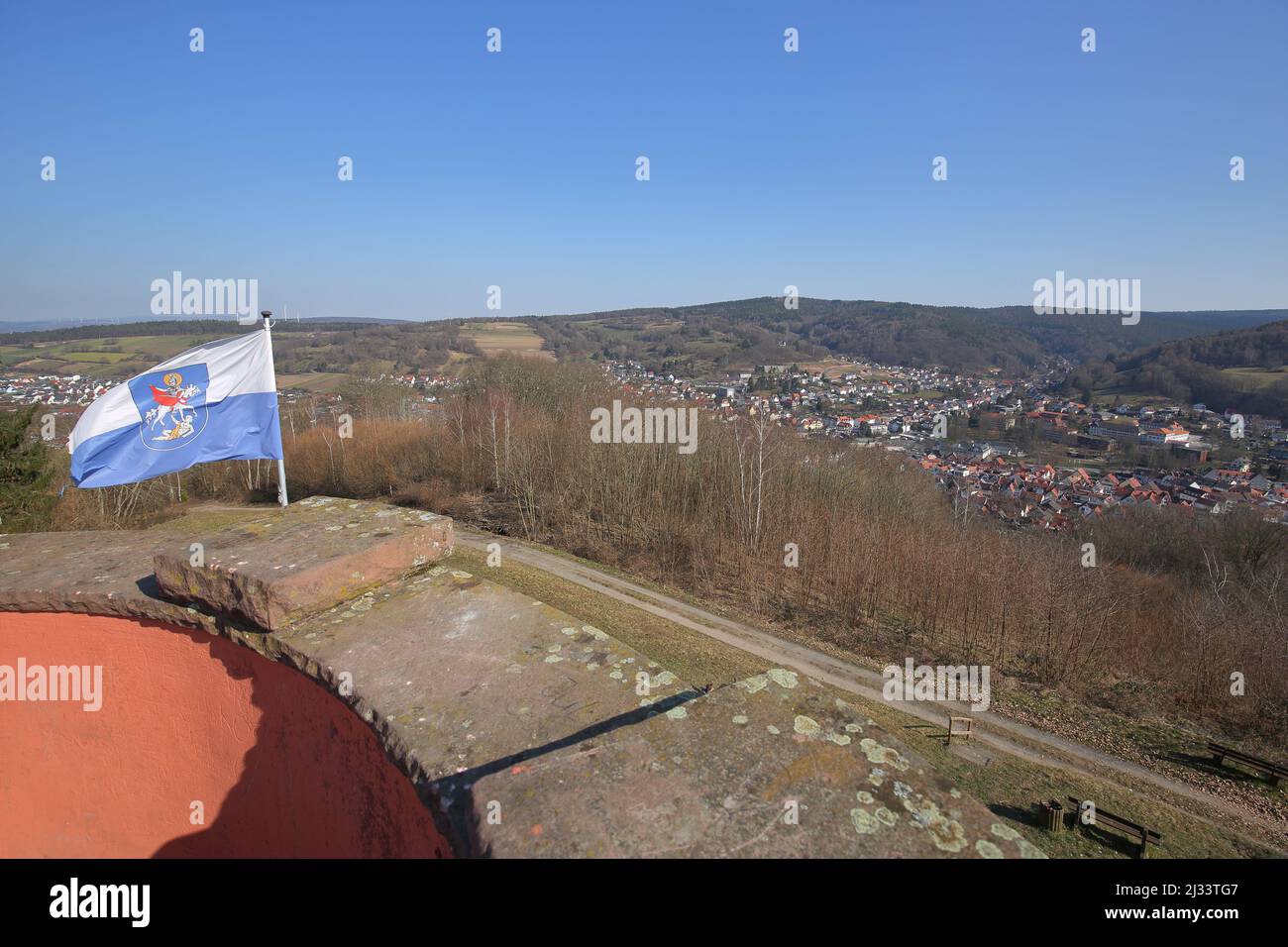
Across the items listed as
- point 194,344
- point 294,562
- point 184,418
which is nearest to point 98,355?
point 194,344

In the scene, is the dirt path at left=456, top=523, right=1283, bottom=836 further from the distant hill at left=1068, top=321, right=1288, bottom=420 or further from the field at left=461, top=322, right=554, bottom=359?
the distant hill at left=1068, top=321, right=1288, bottom=420

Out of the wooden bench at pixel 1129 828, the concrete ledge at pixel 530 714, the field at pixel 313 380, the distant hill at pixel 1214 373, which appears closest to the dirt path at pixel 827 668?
the wooden bench at pixel 1129 828

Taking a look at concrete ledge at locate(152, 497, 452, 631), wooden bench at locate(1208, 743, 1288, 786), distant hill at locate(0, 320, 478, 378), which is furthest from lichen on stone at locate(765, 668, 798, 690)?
distant hill at locate(0, 320, 478, 378)

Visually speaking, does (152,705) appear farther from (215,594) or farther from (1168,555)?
(1168,555)

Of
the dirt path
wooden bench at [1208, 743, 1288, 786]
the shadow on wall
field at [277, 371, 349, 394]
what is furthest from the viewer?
field at [277, 371, 349, 394]

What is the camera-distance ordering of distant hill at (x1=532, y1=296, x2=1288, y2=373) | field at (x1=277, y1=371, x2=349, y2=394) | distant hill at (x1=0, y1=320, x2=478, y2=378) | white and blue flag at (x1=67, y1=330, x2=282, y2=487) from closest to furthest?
white and blue flag at (x1=67, y1=330, x2=282, y2=487) → field at (x1=277, y1=371, x2=349, y2=394) → distant hill at (x1=0, y1=320, x2=478, y2=378) → distant hill at (x1=532, y1=296, x2=1288, y2=373)

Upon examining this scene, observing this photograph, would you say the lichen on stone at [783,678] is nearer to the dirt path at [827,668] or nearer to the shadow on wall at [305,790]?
the shadow on wall at [305,790]

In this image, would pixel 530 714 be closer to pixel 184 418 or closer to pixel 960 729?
pixel 184 418
